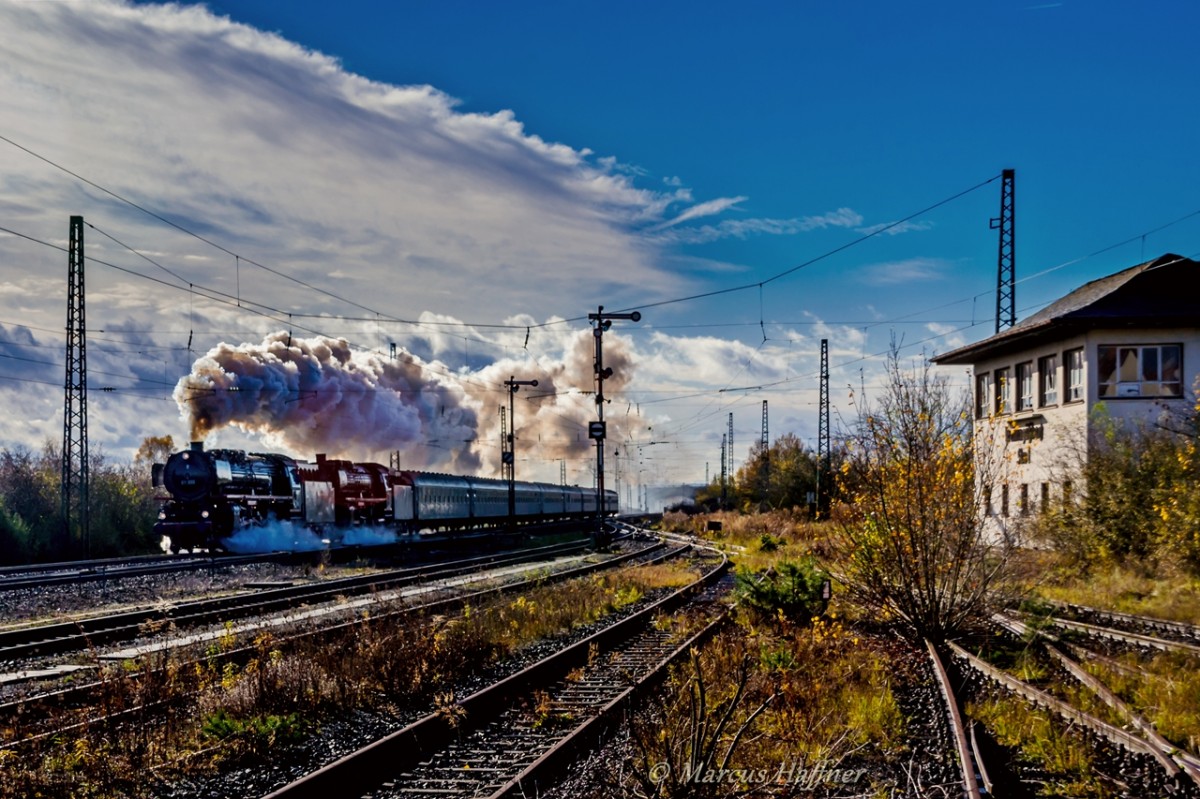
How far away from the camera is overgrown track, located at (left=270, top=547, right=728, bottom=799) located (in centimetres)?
718

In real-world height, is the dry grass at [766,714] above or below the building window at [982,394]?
below

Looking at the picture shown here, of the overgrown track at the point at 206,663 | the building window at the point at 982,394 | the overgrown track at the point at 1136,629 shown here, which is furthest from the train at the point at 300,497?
the overgrown track at the point at 1136,629

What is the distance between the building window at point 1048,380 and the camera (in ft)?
95.2

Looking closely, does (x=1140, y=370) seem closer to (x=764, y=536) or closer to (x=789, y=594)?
(x=764, y=536)

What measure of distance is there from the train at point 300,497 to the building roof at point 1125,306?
1439 cm

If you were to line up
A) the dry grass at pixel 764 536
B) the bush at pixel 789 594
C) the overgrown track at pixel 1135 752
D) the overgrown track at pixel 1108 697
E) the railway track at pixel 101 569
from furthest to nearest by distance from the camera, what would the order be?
1. the dry grass at pixel 764 536
2. the railway track at pixel 101 569
3. the bush at pixel 789 594
4. the overgrown track at pixel 1108 697
5. the overgrown track at pixel 1135 752

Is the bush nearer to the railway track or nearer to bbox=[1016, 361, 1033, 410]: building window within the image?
the railway track

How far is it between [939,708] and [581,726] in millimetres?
3223

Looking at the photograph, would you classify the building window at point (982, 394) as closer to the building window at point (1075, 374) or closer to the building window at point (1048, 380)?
the building window at point (1048, 380)

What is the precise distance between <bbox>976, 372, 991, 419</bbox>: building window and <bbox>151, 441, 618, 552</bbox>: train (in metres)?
12.9

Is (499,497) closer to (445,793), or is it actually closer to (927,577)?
(927,577)

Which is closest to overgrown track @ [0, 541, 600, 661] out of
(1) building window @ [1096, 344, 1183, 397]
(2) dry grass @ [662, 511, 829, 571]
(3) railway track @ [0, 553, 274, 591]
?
(3) railway track @ [0, 553, 274, 591]

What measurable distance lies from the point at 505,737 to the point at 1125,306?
78.8 ft

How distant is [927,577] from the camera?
12094 mm
